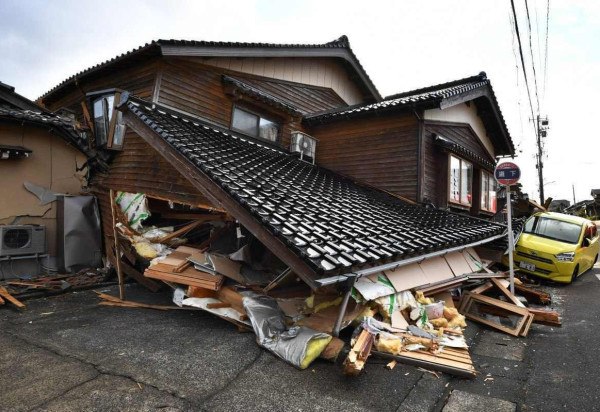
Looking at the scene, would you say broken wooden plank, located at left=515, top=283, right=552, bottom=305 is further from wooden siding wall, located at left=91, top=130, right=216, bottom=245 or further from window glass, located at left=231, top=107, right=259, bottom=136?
window glass, located at left=231, top=107, right=259, bottom=136

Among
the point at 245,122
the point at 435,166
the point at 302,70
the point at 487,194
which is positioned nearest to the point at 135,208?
the point at 245,122

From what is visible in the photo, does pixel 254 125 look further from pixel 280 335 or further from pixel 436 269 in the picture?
pixel 280 335

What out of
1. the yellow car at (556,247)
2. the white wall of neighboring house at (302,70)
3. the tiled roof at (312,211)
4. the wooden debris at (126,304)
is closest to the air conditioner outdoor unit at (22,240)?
the wooden debris at (126,304)

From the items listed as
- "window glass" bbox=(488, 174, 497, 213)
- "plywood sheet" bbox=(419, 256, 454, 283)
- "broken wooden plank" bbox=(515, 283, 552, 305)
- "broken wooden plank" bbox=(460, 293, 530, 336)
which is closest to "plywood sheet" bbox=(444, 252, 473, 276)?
"plywood sheet" bbox=(419, 256, 454, 283)

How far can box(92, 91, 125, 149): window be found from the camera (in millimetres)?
9734

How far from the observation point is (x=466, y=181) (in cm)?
→ 1196

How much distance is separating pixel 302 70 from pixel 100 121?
741 centimetres

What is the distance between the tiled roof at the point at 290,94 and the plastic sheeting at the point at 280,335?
732 centimetres

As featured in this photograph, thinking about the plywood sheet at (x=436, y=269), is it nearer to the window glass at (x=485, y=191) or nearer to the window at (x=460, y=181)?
the window at (x=460, y=181)

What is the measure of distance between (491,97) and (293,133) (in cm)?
823

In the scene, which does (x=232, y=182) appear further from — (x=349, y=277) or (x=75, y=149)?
(x=75, y=149)

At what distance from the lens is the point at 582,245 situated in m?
10.5

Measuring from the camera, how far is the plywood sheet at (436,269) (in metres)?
5.98

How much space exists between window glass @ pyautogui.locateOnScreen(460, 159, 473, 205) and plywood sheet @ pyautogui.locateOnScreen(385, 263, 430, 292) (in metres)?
6.95
